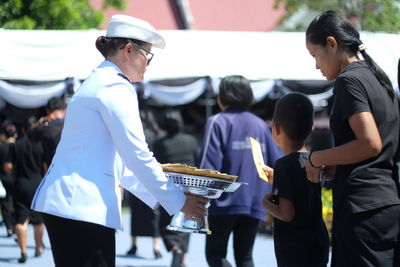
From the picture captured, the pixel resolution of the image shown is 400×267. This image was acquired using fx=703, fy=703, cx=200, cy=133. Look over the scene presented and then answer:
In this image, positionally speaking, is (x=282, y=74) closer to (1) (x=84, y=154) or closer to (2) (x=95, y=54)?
(2) (x=95, y=54)

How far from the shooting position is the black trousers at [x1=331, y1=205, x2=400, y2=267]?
303cm

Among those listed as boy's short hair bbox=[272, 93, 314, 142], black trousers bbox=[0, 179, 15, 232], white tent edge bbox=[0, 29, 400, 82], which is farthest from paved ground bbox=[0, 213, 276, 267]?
boy's short hair bbox=[272, 93, 314, 142]

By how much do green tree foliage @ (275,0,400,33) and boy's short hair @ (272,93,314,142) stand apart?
36.9ft

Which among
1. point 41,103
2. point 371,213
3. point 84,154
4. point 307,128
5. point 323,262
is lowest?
point 323,262

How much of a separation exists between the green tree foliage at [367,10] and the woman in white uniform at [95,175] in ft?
40.1

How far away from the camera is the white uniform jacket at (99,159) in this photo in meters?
3.07

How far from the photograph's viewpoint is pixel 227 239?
5.77 metres

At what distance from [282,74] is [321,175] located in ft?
27.2

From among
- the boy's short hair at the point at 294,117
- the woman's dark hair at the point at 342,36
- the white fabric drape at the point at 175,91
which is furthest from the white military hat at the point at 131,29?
the white fabric drape at the point at 175,91

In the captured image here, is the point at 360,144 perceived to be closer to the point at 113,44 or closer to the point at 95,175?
the point at 95,175

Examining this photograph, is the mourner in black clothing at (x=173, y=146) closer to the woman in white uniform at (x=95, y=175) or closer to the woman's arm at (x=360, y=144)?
the woman in white uniform at (x=95, y=175)

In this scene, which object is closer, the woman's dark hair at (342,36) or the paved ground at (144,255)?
the woman's dark hair at (342,36)

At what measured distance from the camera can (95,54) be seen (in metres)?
10.3

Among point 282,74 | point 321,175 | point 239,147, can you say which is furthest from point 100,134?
point 282,74
